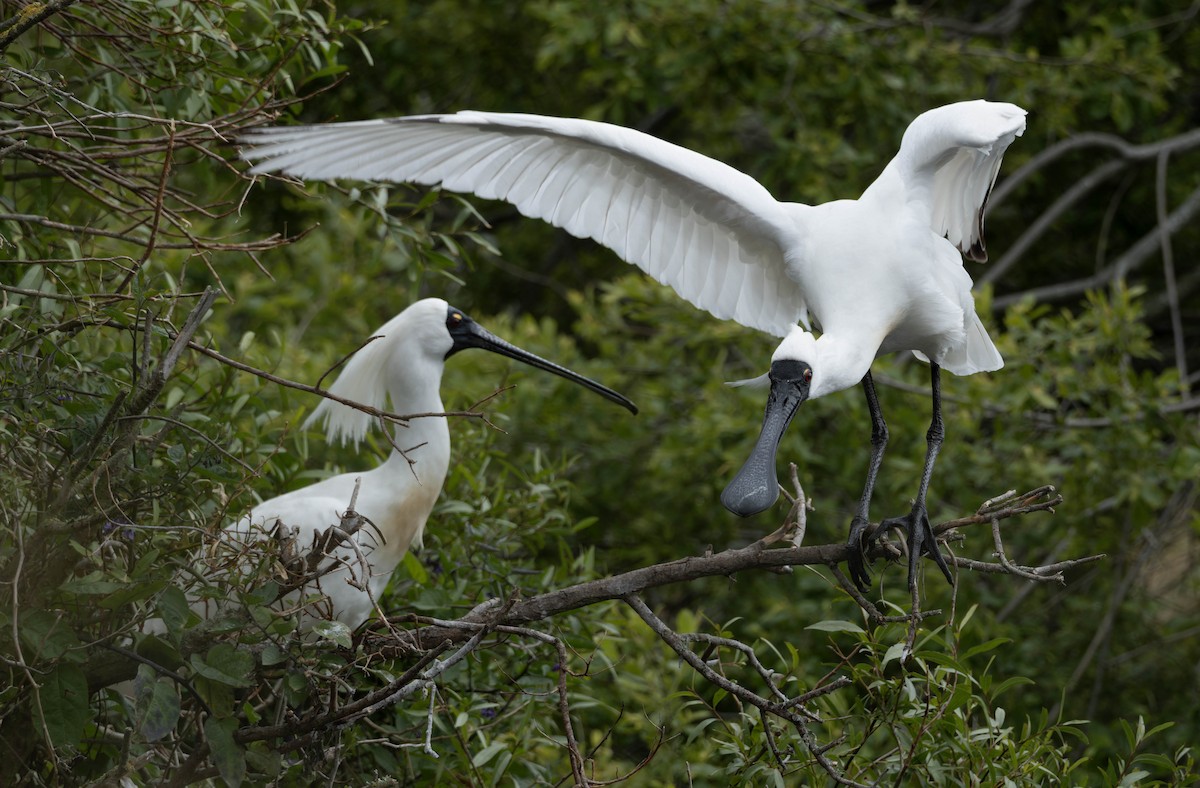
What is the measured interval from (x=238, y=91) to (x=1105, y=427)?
3235 mm

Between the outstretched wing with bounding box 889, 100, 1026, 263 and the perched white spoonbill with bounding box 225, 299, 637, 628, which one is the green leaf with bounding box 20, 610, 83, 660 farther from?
the outstretched wing with bounding box 889, 100, 1026, 263

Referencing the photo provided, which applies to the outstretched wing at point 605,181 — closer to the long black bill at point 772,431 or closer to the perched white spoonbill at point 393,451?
the perched white spoonbill at point 393,451

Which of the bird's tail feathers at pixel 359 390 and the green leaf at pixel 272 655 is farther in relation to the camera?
the bird's tail feathers at pixel 359 390

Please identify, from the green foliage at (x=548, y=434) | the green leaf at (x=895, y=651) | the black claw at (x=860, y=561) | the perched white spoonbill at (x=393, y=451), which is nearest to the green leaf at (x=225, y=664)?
the green foliage at (x=548, y=434)

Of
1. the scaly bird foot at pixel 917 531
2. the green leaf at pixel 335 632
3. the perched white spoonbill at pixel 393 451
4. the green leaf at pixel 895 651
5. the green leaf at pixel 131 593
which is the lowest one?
the perched white spoonbill at pixel 393 451

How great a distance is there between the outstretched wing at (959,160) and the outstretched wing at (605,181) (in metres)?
0.35

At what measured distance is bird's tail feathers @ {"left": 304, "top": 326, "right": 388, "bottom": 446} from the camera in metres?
3.88

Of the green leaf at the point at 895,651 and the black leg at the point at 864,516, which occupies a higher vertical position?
the green leaf at the point at 895,651

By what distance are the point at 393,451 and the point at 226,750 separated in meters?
1.54

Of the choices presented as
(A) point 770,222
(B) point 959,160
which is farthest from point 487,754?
(B) point 959,160

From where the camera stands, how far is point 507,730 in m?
3.39

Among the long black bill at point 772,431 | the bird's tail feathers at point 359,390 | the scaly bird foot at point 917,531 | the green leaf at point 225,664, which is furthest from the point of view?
the bird's tail feathers at point 359,390

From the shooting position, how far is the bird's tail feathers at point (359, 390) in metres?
3.88

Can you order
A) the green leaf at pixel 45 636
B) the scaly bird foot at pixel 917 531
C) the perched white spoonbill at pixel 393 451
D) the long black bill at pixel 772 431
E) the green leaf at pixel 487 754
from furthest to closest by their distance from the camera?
the perched white spoonbill at pixel 393 451, the scaly bird foot at pixel 917 531, the green leaf at pixel 487 754, the long black bill at pixel 772 431, the green leaf at pixel 45 636
